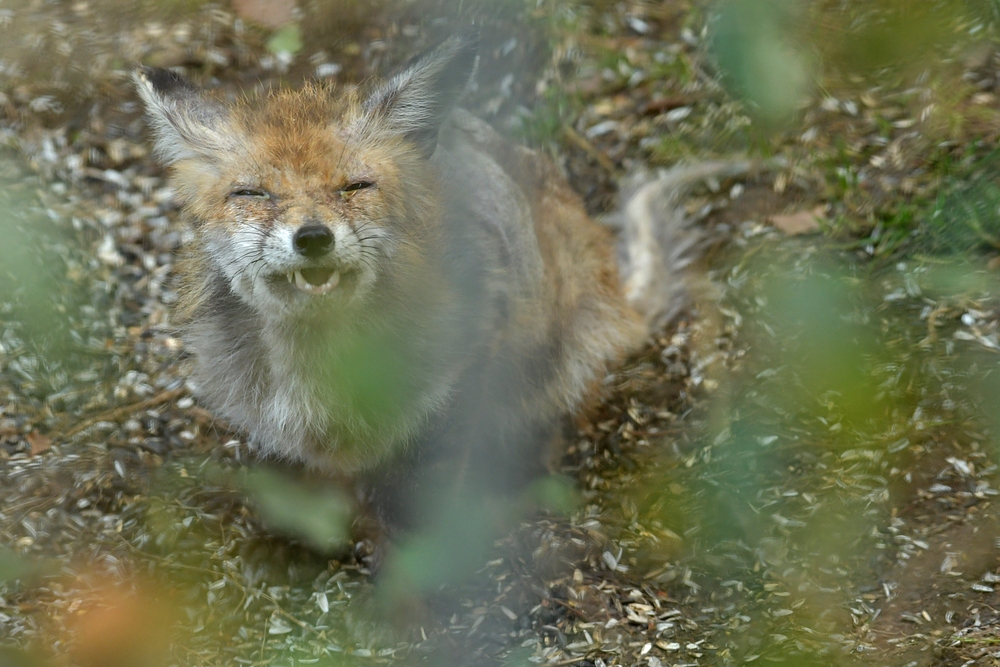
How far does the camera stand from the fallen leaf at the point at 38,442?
196 inches

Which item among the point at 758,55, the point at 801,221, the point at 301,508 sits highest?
the point at 758,55

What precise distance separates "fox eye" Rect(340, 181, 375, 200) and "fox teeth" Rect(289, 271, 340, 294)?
1.00ft

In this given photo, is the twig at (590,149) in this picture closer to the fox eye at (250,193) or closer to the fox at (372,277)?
the fox at (372,277)

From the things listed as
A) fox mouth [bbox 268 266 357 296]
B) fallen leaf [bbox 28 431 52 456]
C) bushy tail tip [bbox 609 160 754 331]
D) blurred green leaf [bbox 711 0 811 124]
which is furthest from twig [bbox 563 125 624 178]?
blurred green leaf [bbox 711 0 811 124]

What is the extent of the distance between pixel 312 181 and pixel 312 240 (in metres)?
0.34

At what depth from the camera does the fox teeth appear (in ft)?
11.5

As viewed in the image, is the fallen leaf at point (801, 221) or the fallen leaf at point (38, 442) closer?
the fallen leaf at point (38, 442)

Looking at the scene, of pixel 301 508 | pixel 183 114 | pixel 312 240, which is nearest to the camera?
pixel 312 240

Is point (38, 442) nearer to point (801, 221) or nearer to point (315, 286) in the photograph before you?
point (315, 286)

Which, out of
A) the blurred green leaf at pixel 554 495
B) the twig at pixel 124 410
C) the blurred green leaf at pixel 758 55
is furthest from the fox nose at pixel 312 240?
the twig at pixel 124 410

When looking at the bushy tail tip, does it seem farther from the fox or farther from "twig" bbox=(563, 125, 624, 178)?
the fox

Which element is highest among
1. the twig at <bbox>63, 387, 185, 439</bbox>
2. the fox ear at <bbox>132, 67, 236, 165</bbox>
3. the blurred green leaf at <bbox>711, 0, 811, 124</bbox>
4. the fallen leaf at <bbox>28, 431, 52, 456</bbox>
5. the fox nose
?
the blurred green leaf at <bbox>711, 0, 811, 124</bbox>

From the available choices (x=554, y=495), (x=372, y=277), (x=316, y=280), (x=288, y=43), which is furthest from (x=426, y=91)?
(x=288, y=43)

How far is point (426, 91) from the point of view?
13.0 ft
